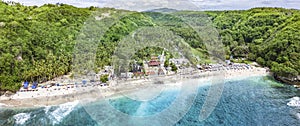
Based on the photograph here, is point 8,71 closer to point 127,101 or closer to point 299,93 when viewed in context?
point 127,101

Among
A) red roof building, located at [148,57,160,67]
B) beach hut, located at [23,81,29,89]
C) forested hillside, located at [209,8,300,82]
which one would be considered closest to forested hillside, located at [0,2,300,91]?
forested hillside, located at [209,8,300,82]

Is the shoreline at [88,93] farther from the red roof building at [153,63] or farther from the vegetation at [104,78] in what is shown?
the red roof building at [153,63]

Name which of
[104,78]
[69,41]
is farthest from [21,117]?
[69,41]

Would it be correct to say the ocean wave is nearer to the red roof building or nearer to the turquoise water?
the turquoise water

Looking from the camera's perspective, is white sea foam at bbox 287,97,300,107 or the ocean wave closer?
the ocean wave

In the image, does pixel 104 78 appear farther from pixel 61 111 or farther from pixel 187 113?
pixel 187 113

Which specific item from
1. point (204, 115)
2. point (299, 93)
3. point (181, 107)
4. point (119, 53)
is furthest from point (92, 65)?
point (299, 93)

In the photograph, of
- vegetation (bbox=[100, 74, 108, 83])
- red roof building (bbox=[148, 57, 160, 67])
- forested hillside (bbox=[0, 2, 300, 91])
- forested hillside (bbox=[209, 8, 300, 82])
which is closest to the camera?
forested hillside (bbox=[0, 2, 300, 91])
